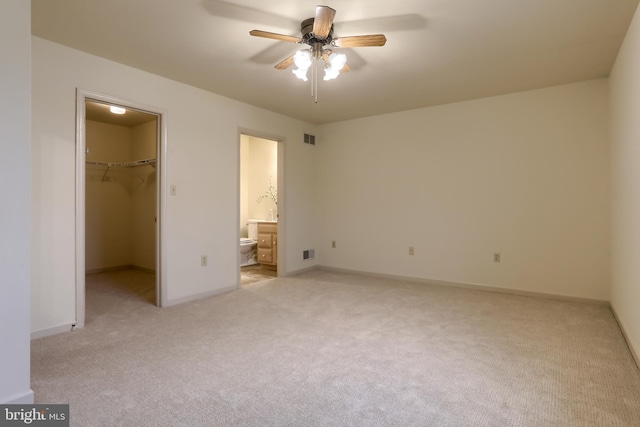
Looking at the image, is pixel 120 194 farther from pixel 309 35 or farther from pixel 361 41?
pixel 361 41

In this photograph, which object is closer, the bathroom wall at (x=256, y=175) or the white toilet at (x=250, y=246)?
the white toilet at (x=250, y=246)

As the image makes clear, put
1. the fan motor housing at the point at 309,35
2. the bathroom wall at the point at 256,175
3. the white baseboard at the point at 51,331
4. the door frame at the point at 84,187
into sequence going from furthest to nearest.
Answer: the bathroom wall at the point at 256,175 → the door frame at the point at 84,187 → the white baseboard at the point at 51,331 → the fan motor housing at the point at 309,35

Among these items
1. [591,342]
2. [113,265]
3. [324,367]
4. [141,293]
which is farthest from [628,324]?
[113,265]

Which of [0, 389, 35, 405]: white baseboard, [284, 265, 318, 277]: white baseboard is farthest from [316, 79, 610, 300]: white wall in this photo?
[0, 389, 35, 405]: white baseboard

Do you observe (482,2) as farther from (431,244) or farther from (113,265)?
(113,265)

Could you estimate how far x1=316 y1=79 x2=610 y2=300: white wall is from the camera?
12.3ft

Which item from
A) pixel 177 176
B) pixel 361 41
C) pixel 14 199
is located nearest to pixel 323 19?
pixel 361 41

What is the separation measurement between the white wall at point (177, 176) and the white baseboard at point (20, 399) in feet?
4.06

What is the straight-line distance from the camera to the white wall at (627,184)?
2362 mm

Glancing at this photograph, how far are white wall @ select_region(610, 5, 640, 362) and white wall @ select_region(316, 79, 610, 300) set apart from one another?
35cm

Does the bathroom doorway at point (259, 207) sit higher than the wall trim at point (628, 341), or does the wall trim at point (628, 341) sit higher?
the bathroom doorway at point (259, 207)

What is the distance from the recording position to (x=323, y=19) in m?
2.10

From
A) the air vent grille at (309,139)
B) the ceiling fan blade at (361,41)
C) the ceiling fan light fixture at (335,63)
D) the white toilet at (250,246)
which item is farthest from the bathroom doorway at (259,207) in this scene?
the ceiling fan blade at (361,41)

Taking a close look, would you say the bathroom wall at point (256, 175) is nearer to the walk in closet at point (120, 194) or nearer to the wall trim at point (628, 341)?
the walk in closet at point (120, 194)
